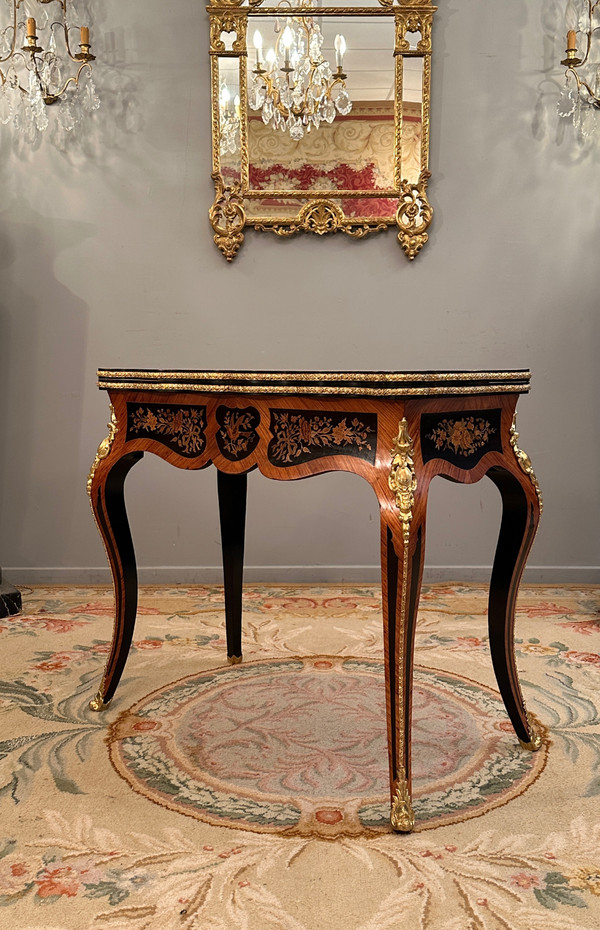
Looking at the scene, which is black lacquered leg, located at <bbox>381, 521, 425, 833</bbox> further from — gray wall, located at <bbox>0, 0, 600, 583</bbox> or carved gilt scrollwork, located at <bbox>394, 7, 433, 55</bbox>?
carved gilt scrollwork, located at <bbox>394, 7, 433, 55</bbox>

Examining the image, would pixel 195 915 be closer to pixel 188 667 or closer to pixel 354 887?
pixel 354 887

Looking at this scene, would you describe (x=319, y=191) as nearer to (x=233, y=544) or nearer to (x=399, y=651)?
(x=233, y=544)

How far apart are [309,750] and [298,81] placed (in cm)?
275

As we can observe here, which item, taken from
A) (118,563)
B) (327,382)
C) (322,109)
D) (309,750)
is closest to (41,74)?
(322,109)

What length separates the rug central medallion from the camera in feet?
6.07

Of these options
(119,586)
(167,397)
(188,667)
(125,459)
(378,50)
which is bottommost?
(188,667)

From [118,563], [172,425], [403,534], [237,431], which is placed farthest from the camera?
[118,563]

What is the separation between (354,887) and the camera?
5.08 ft

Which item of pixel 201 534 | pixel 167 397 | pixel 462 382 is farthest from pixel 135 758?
pixel 201 534

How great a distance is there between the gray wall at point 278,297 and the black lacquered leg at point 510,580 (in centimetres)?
167

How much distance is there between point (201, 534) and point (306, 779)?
1984 millimetres

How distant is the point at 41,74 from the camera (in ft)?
12.0

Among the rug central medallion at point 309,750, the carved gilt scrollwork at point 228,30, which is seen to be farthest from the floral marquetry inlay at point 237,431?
the carved gilt scrollwork at point 228,30

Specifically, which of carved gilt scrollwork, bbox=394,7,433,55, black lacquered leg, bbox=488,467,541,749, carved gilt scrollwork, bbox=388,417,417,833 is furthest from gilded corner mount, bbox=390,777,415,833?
carved gilt scrollwork, bbox=394,7,433,55
